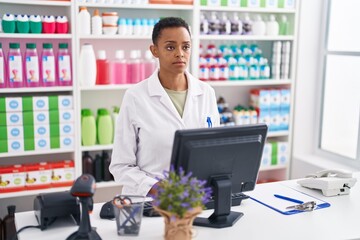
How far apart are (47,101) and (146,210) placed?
5.46 ft

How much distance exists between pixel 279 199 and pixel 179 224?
31.1 inches

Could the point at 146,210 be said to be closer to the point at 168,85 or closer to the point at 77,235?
the point at 77,235

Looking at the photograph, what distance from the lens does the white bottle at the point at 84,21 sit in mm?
3297

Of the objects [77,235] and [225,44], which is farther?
[225,44]

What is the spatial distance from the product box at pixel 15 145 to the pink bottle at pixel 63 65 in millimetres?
500

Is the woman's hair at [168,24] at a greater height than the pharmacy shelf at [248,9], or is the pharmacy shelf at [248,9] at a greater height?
the pharmacy shelf at [248,9]

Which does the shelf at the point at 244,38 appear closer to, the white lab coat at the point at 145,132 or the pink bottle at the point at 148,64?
the pink bottle at the point at 148,64

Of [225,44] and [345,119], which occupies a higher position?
[225,44]

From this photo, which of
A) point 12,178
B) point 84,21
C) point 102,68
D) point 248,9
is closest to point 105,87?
point 102,68

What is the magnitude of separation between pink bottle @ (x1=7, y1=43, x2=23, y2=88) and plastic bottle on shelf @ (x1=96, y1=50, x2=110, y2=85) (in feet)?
1.89

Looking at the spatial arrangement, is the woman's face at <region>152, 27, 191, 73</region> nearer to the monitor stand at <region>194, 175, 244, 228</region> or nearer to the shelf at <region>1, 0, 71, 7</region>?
the monitor stand at <region>194, 175, 244, 228</region>

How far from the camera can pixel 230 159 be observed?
178 centimetres

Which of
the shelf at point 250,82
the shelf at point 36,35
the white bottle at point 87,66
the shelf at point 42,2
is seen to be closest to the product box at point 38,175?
the white bottle at point 87,66

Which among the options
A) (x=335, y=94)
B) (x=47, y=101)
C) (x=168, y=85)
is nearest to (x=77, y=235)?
(x=168, y=85)
